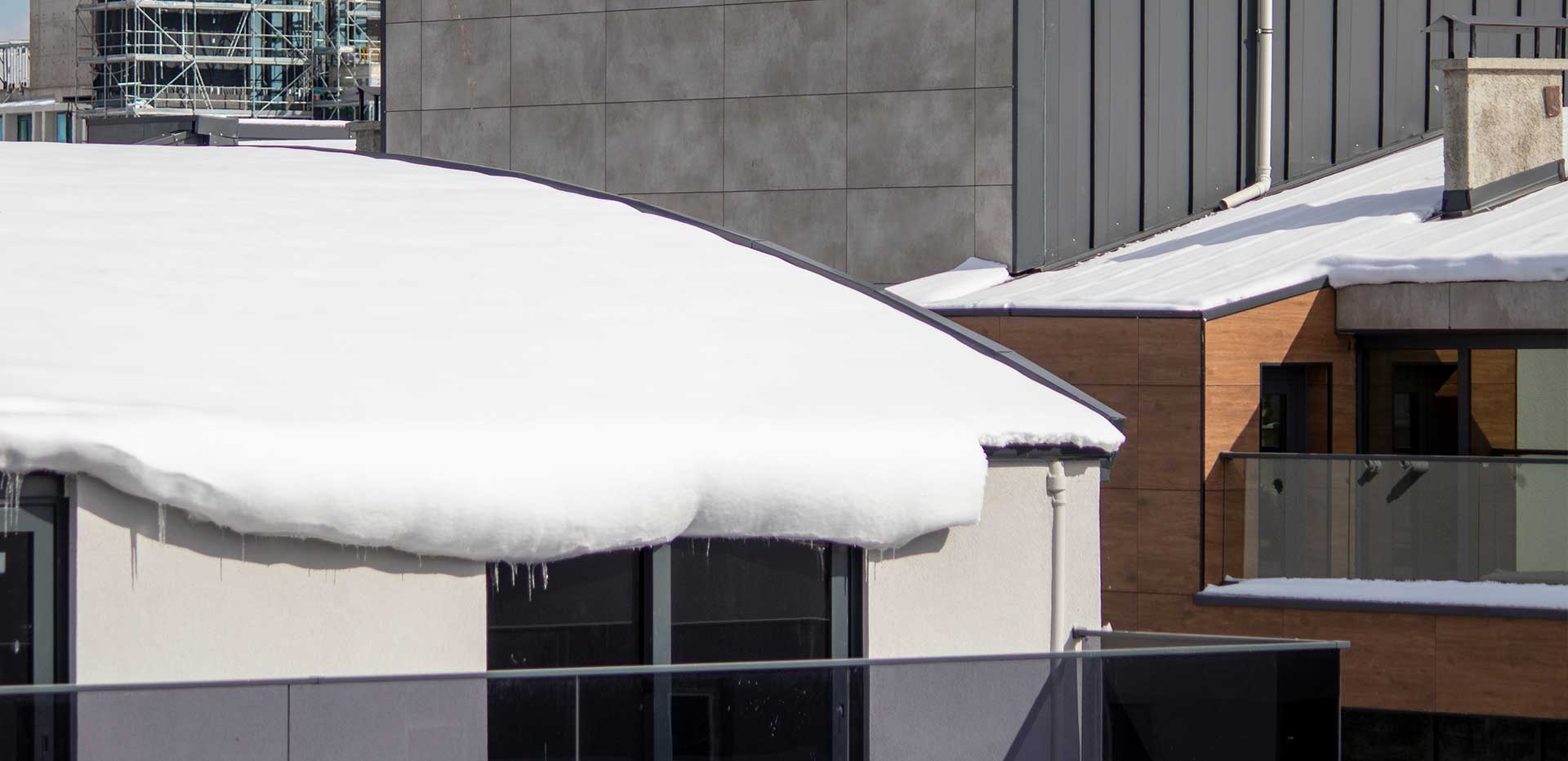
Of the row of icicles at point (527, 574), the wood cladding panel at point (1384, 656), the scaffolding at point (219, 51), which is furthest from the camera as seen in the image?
the scaffolding at point (219, 51)

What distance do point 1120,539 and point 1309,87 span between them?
25.9 feet

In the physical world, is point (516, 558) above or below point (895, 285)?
below

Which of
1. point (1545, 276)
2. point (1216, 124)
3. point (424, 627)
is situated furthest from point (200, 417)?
point (1216, 124)

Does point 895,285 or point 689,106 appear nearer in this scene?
point 895,285

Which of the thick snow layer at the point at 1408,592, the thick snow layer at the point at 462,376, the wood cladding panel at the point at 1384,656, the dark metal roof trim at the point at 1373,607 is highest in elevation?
the thick snow layer at the point at 462,376

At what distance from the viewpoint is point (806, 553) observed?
34.2 ft

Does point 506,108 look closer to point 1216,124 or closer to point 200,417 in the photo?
point 1216,124

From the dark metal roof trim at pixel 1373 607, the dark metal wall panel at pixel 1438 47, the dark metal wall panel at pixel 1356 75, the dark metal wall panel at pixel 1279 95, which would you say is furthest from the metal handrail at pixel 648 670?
the dark metal wall panel at pixel 1438 47

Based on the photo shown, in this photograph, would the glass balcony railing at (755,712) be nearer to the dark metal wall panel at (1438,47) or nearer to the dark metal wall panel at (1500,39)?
the dark metal wall panel at (1438,47)

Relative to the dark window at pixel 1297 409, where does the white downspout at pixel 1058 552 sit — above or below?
below

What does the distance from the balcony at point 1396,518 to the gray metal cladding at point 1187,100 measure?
524cm

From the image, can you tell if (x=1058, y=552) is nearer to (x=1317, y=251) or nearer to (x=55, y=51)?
(x=1317, y=251)

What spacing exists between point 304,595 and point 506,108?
16065mm

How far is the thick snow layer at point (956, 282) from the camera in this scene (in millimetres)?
19891
